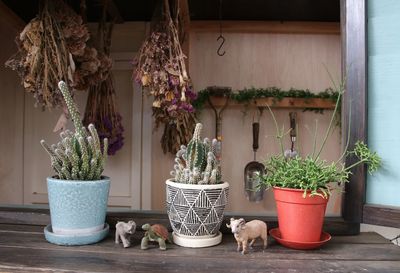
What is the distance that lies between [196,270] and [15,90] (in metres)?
1.38

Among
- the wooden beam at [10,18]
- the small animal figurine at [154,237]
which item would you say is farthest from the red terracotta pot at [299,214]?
the wooden beam at [10,18]

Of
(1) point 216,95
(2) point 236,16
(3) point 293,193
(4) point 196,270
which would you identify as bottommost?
(4) point 196,270

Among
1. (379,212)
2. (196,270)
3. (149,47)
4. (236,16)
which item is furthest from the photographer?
(236,16)

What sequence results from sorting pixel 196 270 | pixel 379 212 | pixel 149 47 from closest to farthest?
pixel 196 270 → pixel 379 212 → pixel 149 47

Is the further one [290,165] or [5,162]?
[5,162]

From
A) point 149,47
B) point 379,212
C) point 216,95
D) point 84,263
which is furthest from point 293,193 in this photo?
point 216,95

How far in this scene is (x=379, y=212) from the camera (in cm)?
70

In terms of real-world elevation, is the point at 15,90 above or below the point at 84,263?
above

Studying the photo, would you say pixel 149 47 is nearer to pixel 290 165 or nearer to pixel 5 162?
pixel 290 165

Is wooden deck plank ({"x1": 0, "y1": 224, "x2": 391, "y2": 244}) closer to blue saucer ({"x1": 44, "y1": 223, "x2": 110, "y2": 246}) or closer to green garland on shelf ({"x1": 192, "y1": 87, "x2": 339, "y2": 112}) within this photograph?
blue saucer ({"x1": 44, "y1": 223, "x2": 110, "y2": 246})

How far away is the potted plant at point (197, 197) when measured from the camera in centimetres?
68

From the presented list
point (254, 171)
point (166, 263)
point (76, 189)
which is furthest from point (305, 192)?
point (254, 171)

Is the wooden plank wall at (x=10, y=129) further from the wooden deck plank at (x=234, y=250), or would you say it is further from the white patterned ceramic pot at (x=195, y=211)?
the white patterned ceramic pot at (x=195, y=211)

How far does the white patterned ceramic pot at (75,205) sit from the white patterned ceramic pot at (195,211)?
0.16 metres
